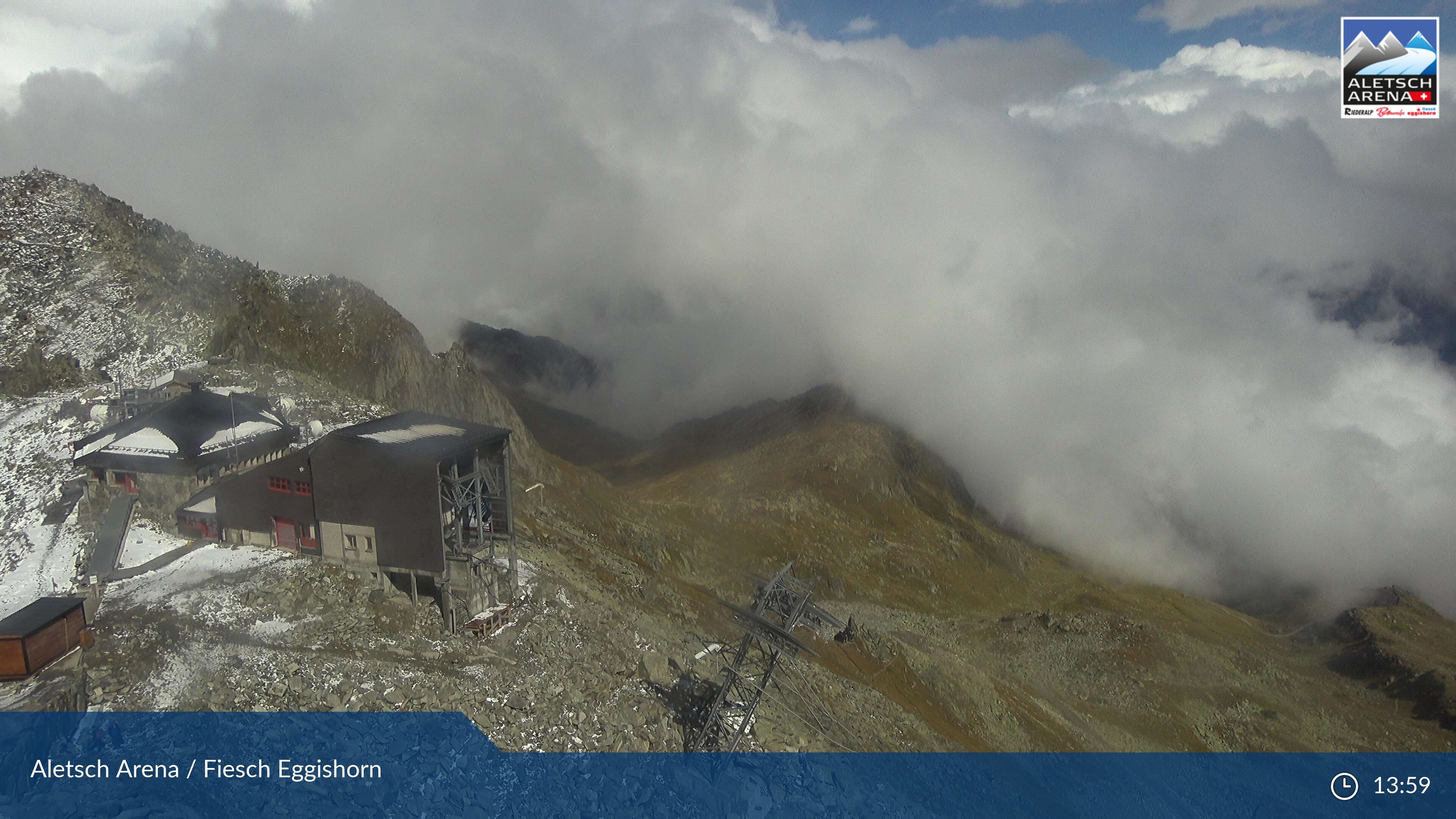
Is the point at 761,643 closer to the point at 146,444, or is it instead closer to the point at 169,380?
the point at 146,444

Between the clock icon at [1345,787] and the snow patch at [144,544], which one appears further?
the clock icon at [1345,787]

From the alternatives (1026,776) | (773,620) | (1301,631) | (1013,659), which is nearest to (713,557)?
(1013,659)

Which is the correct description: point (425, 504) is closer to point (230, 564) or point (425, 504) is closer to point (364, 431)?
point (364, 431)

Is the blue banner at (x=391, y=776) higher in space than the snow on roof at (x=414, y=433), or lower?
lower

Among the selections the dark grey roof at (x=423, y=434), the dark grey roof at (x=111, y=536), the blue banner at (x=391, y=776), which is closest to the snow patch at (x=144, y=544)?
the dark grey roof at (x=111, y=536)

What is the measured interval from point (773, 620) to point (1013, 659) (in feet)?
143

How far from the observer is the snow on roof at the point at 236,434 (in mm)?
38656

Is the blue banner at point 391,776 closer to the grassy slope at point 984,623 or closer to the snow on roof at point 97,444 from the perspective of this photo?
the grassy slope at point 984,623

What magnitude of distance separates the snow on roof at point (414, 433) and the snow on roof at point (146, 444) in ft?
36.6

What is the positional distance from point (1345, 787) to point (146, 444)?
2958 inches

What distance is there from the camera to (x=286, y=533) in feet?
115

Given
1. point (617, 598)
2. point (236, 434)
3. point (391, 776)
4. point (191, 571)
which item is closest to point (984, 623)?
point (617, 598)

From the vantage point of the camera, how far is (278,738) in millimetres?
24594

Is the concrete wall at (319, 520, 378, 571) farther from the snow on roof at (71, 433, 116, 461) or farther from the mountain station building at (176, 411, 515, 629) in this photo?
the snow on roof at (71, 433, 116, 461)
